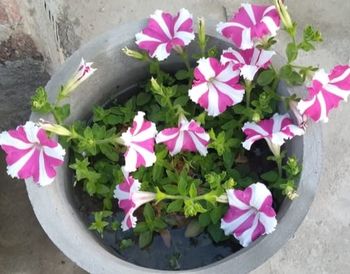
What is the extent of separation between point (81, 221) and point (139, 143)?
10.1 inches

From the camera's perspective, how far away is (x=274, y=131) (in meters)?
1.23

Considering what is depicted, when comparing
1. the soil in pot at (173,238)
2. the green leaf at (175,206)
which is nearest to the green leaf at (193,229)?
the soil in pot at (173,238)

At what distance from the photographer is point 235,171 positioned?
1361 millimetres

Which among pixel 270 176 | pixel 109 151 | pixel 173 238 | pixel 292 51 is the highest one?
pixel 292 51

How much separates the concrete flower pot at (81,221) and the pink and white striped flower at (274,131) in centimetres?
4

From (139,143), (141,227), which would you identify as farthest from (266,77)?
(141,227)

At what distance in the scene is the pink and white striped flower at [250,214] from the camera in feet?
3.81

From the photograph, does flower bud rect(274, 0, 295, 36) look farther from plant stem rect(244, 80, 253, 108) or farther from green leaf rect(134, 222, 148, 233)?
green leaf rect(134, 222, 148, 233)

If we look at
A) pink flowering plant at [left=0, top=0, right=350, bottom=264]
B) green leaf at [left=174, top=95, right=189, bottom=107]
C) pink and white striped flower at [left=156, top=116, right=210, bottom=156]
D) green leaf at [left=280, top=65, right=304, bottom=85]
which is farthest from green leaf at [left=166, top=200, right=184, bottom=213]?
green leaf at [left=280, top=65, right=304, bottom=85]

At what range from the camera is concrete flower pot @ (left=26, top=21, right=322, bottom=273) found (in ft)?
3.89

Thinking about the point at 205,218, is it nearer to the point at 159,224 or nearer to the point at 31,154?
the point at 159,224

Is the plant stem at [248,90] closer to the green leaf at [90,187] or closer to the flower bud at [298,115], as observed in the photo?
the flower bud at [298,115]

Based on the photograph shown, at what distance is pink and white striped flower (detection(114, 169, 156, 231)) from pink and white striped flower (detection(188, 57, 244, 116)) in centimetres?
19

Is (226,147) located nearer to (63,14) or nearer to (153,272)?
(153,272)
